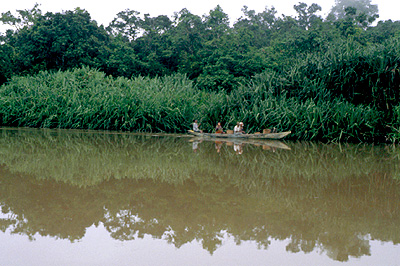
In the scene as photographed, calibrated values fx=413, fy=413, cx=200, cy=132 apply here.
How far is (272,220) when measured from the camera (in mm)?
4074

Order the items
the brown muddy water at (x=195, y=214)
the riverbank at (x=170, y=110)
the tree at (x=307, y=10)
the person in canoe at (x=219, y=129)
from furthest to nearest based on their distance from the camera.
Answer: the tree at (x=307, y=10)
the person in canoe at (x=219, y=129)
the riverbank at (x=170, y=110)
the brown muddy water at (x=195, y=214)

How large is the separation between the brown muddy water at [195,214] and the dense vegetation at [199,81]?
7.73 m

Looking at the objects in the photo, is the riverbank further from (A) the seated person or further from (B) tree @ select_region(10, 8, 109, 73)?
(B) tree @ select_region(10, 8, 109, 73)

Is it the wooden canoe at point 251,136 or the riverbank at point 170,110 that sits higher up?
the riverbank at point 170,110

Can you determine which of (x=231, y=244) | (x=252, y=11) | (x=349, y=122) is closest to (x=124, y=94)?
(x=349, y=122)

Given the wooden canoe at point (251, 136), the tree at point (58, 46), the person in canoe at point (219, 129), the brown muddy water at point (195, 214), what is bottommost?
the brown muddy water at point (195, 214)

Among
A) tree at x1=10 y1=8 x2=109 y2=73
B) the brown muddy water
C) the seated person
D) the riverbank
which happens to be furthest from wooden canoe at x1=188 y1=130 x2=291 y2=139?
tree at x1=10 y1=8 x2=109 y2=73

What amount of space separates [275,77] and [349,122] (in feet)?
13.8

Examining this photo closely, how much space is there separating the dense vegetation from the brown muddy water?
7734 millimetres

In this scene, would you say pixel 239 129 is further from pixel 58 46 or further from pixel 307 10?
pixel 307 10

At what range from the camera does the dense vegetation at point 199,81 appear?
606 inches

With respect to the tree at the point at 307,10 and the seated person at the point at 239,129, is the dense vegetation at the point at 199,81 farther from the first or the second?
the tree at the point at 307,10

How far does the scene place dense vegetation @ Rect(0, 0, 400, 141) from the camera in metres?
15.4

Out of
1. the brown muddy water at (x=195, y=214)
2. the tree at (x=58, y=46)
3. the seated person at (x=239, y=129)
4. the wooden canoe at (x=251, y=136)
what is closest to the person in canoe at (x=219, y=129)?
the wooden canoe at (x=251, y=136)
